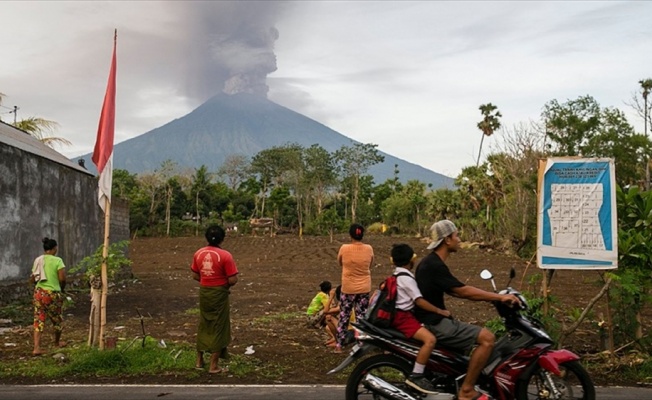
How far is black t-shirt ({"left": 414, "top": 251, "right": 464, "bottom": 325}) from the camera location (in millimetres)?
4879

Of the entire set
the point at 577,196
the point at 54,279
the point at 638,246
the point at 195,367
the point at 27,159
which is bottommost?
the point at 195,367

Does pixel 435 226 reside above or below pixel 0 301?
above

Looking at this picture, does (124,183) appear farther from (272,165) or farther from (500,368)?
(500,368)

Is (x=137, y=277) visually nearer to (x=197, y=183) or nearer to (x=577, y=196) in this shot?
(x=577, y=196)

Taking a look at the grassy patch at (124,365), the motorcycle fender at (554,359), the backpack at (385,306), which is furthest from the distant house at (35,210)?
the motorcycle fender at (554,359)

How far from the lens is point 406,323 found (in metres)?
4.91

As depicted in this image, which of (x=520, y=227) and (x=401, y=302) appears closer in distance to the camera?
(x=401, y=302)

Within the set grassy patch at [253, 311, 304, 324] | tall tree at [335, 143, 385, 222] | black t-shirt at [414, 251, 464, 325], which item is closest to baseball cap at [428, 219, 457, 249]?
black t-shirt at [414, 251, 464, 325]

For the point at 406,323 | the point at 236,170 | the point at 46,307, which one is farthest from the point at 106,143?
the point at 236,170

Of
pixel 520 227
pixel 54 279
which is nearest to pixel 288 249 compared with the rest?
pixel 520 227

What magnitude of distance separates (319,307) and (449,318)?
199 inches

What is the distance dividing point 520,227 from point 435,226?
883 inches

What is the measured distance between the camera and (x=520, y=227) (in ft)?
86.3

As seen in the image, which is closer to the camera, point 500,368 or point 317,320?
point 500,368
